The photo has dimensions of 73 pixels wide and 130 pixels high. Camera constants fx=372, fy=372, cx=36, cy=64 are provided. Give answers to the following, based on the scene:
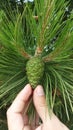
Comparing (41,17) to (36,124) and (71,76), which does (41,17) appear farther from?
(36,124)

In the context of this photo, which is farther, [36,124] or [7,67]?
[36,124]

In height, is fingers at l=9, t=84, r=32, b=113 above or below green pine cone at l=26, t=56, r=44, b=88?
below

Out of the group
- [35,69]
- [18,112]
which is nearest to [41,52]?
[35,69]

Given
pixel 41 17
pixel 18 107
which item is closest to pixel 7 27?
pixel 41 17

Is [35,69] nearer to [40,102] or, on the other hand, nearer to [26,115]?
[40,102]

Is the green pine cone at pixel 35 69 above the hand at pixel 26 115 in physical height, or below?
above
